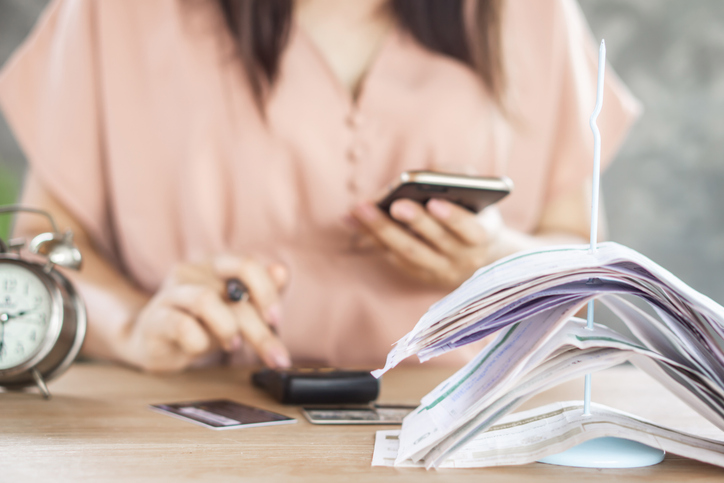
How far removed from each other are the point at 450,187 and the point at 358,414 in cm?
33

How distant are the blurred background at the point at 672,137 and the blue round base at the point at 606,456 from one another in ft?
7.39

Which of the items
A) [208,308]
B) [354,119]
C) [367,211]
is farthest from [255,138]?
[208,308]

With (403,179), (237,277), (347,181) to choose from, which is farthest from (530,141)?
(237,277)

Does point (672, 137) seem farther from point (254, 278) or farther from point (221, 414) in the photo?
point (221, 414)

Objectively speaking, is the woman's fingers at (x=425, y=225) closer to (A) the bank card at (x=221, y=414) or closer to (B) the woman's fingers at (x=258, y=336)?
(B) the woman's fingers at (x=258, y=336)

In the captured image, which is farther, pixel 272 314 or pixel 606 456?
pixel 272 314

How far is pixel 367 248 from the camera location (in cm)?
110

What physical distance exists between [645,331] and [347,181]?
716 mm

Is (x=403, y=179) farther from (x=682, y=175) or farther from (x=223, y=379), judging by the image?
(x=682, y=175)

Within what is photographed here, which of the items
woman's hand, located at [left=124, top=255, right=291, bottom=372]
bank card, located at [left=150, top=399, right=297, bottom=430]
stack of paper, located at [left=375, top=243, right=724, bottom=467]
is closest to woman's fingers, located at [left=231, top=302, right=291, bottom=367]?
woman's hand, located at [left=124, top=255, right=291, bottom=372]

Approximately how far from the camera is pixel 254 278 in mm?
801

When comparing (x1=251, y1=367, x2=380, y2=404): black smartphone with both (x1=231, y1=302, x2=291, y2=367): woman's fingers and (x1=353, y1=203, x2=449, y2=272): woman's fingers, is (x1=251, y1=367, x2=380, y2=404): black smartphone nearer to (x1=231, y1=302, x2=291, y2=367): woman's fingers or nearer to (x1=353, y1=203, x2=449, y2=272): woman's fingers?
(x1=231, y1=302, x2=291, y2=367): woman's fingers

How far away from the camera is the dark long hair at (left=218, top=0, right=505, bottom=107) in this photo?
3.43ft

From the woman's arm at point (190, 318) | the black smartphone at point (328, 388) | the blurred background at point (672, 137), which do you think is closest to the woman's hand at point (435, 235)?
the woman's arm at point (190, 318)
